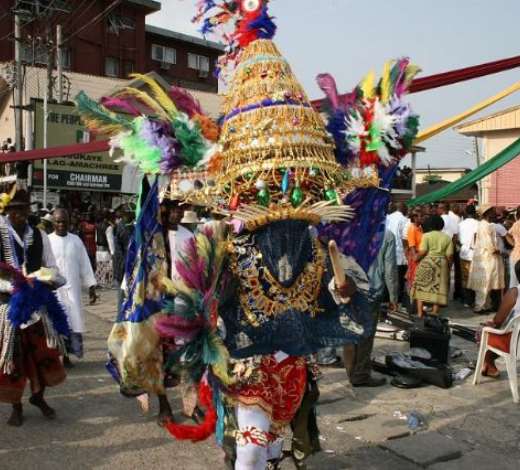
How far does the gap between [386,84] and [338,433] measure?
253 cm

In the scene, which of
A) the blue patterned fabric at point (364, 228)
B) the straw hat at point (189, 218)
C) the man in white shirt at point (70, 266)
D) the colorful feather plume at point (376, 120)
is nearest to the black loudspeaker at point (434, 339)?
the straw hat at point (189, 218)

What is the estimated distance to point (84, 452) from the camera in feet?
12.8

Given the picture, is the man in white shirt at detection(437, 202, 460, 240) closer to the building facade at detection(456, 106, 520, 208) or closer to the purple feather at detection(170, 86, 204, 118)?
the purple feather at detection(170, 86, 204, 118)

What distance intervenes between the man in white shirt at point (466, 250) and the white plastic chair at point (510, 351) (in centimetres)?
498

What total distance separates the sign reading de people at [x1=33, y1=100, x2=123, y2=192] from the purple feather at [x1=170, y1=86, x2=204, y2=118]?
13306mm

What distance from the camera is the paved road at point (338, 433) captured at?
12.4ft

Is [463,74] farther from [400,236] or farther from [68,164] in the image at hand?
[68,164]

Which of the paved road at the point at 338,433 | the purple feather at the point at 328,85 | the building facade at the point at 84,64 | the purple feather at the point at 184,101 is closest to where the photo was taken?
the purple feather at the point at 184,101

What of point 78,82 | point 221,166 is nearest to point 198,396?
point 221,166

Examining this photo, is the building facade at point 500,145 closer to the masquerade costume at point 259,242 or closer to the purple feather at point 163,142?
the masquerade costume at point 259,242

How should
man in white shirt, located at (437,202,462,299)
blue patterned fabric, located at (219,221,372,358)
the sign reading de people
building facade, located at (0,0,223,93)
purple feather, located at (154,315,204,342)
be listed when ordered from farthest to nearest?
building facade, located at (0,0,223,93) → the sign reading de people → man in white shirt, located at (437,202,462,299) → blue patterned fabric, located at (219,221,372,358) → purple feather, located at (154,315,204,342)

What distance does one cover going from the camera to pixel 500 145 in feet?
71.5

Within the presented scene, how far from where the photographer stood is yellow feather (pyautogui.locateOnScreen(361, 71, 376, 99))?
3.18m

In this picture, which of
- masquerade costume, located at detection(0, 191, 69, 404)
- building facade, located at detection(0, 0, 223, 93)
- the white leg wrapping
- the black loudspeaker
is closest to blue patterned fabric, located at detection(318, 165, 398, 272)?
the white leg wrapping
